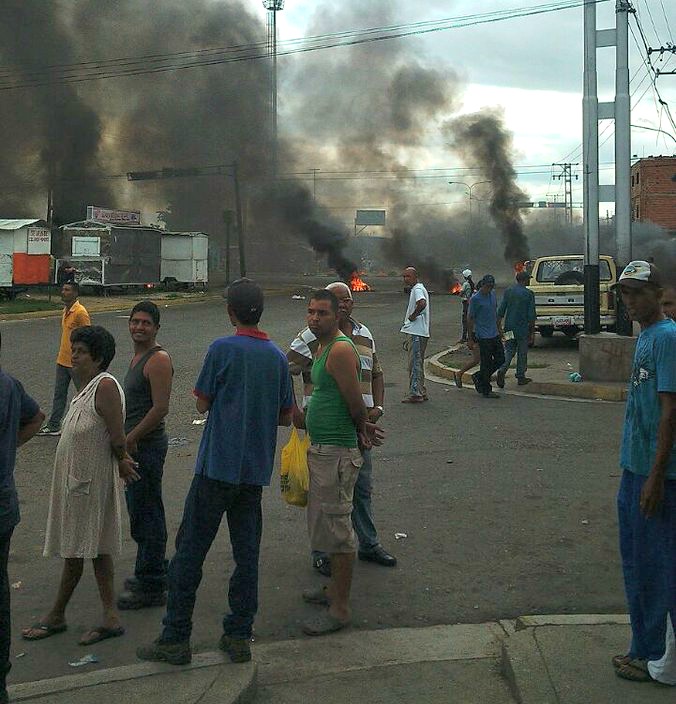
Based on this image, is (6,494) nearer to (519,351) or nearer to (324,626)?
(324,626)

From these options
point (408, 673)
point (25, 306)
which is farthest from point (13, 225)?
point (408, 673)

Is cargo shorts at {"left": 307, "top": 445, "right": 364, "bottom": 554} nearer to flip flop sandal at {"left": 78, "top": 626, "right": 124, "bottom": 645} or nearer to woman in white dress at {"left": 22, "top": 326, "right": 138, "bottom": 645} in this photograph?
woman in white dress at {"left": 22, "top": 326, "right": 138, "bottom": 645}

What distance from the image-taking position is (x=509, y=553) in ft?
16.9

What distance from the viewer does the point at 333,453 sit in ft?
13.6

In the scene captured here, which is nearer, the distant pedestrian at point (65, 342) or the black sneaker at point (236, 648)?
the black sneaker at point (236, 648)

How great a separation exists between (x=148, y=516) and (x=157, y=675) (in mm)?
1104

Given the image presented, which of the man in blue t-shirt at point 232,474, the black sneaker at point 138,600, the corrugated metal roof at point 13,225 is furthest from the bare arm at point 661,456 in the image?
the corrugated metal roof at point 13,225

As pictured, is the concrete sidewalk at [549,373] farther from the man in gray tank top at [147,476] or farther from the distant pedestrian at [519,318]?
the man in gray tank top at [147,476]

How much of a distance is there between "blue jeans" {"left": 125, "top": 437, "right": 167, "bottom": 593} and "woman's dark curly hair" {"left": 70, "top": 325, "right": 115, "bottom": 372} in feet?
1.82

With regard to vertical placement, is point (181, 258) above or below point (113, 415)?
above

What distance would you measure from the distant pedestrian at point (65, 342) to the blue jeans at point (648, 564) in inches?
231

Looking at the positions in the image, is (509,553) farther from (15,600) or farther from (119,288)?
(119,288)

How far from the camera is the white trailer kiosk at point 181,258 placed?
117 ft

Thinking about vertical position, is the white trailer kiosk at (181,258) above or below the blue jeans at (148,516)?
above
